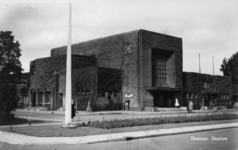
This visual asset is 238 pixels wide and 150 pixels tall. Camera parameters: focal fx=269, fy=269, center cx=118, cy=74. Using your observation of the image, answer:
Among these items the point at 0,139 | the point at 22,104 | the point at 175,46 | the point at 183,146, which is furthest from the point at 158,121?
the point at 22,104

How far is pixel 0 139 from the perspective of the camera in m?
12.7

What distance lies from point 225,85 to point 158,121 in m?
45.6

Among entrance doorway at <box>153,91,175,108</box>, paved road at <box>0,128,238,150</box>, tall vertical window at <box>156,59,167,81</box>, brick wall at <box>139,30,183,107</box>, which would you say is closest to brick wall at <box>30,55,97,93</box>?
brick wall at <box>139,30,183,107</box>

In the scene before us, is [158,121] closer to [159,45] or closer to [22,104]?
[159,45]

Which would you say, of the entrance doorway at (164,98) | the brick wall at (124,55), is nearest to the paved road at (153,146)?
the brick wall at (124,55)

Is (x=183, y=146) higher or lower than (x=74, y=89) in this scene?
lower

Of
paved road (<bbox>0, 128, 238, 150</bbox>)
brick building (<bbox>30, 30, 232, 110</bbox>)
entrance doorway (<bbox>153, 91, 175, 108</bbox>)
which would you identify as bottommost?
paved road (<bbox>0, 128, 238, 150</bbox>)

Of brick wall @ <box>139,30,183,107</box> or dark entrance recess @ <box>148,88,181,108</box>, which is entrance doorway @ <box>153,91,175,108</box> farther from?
brick wall @ <box>139,30,183,107</box>

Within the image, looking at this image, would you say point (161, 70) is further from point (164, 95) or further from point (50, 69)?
point (50, 69)

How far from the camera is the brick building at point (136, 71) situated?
41969 mm

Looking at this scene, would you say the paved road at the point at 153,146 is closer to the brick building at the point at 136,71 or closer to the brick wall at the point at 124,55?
the brick building at the point at 136,71

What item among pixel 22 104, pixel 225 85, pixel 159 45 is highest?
pixel 159 45

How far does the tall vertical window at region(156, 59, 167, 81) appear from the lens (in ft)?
151

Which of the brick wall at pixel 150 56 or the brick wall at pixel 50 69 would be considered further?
the brick wall at pixel 50 69
